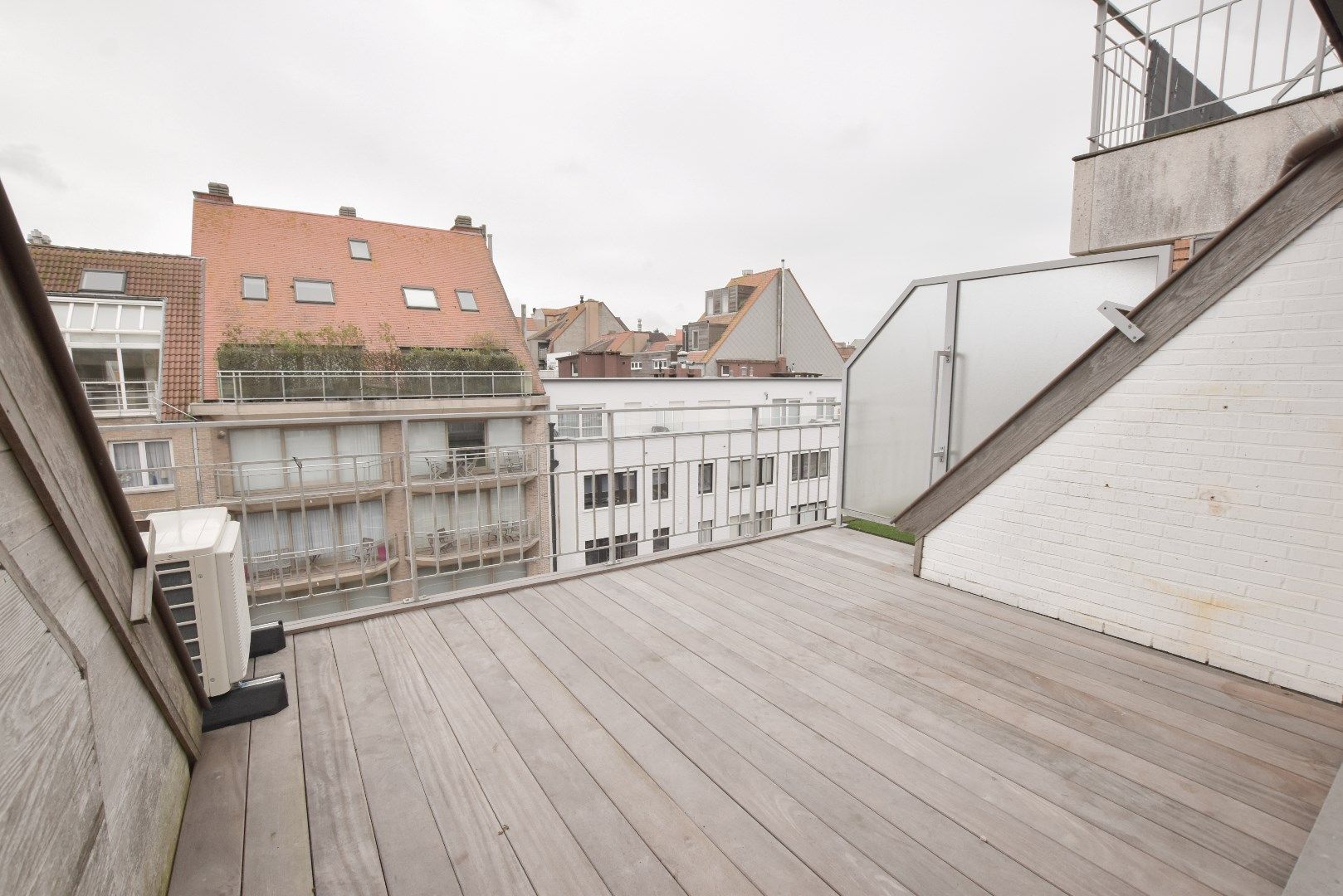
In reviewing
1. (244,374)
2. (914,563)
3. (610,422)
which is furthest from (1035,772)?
(244,374)

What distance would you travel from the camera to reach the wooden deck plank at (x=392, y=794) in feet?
4.63

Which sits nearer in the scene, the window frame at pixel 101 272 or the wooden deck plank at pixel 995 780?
the wooden deck plank at pixel 995 780

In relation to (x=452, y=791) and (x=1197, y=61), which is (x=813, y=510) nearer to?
(x=452, y=791)

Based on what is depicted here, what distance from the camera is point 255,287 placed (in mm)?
13273

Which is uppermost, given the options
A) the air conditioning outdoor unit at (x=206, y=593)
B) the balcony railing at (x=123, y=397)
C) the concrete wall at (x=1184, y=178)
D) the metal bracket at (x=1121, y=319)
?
the concrete wall at (x=1184, y=178)

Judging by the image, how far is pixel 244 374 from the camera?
38.2 ft

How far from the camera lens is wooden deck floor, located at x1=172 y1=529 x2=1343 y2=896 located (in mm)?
1421

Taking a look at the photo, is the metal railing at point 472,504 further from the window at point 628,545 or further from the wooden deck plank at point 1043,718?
the wooden deck plank at point 1043,718

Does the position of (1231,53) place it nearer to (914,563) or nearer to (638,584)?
(914,563)

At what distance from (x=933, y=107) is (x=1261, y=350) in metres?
5.11

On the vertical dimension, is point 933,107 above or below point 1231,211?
above

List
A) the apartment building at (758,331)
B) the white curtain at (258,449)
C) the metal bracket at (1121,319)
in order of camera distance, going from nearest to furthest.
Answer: the metal bracket at (1121,319), the white curtain at (258,449), the apartment building at (758,331)

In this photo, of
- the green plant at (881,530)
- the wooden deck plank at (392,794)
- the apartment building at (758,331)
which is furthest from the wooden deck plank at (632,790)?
the apartment building at (758,331)

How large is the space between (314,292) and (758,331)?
52.7 feet
